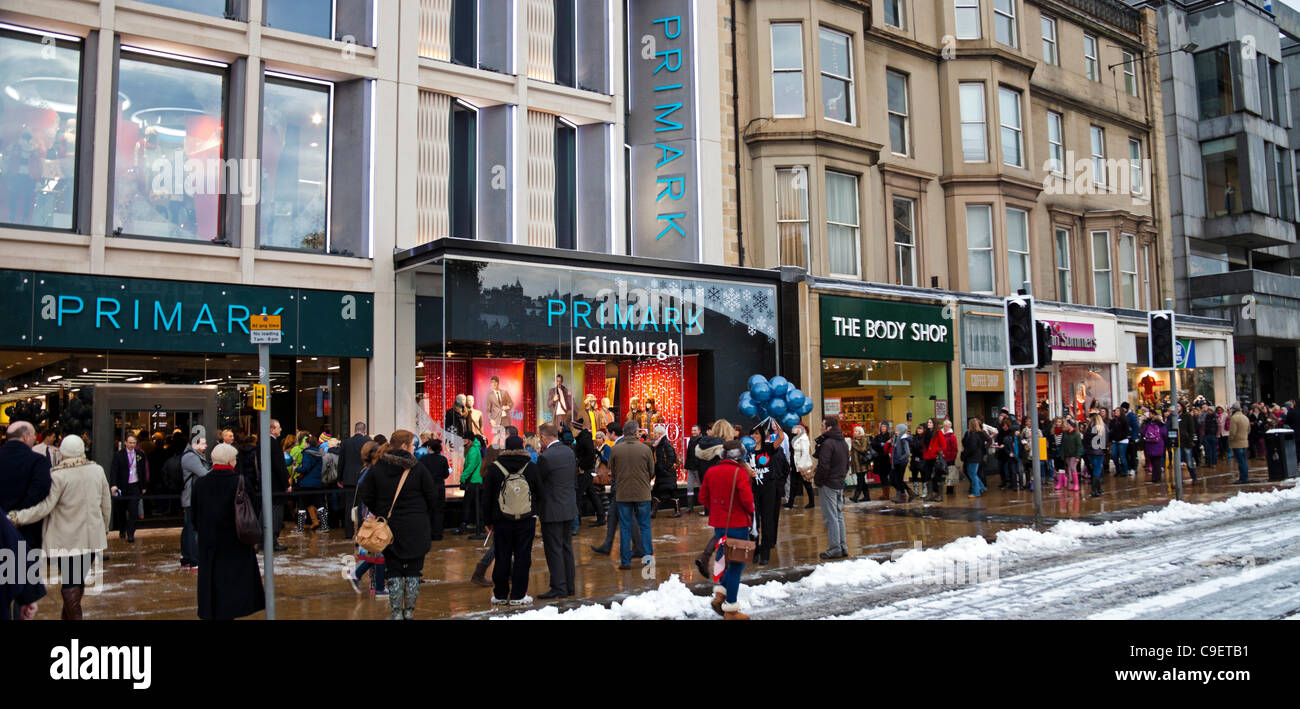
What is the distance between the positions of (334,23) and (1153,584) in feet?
54.1

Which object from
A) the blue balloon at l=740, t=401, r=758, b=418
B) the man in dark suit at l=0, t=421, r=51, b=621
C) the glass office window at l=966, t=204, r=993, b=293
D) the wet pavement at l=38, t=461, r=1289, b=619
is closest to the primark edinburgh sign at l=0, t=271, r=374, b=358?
the wet pavement at l=38, t=461, r=1289, b=619

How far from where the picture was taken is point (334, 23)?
17.8m

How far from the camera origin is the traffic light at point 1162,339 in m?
18.0

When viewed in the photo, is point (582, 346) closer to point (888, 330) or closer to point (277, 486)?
point (277, 486)

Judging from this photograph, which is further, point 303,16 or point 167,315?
point 303,16

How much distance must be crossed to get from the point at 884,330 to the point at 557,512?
15944mm

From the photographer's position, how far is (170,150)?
16.2 metres

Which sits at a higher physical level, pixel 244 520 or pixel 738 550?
pixel 244 520

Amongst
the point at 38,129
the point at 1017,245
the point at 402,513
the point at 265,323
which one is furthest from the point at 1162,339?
the point at 38,129

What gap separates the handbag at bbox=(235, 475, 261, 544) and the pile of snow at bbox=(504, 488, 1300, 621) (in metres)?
2.52

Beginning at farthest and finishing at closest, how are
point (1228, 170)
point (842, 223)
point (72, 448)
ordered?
point (1228, 170) < point (842, 223) < point (72, 448)

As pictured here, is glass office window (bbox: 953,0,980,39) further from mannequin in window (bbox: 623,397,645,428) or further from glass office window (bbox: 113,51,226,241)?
glass office window (bbox: 113,51,226,241)
